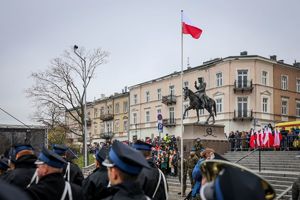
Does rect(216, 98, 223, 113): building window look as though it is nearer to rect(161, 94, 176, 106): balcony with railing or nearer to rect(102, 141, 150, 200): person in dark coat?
rect(161, 94, 176, 106): balcony with railing

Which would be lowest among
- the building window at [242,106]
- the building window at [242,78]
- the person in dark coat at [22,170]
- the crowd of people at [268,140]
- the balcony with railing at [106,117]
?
the crowd of people at [268,140]

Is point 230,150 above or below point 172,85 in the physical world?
below

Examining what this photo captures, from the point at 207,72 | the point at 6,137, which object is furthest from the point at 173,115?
the point at 6,137

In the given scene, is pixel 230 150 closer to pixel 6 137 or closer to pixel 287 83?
pixel 6 137

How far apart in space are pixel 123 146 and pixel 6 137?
17.2m

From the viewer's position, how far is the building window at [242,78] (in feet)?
169

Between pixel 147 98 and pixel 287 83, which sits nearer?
pixel 287 83

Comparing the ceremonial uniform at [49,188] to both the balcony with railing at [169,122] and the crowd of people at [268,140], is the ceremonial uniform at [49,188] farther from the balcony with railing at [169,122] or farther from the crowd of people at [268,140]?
the balcony with railing at [169,122]

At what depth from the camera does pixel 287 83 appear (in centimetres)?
5578

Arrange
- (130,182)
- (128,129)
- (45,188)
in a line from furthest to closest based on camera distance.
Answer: (128,129), (45,188), (130,182)

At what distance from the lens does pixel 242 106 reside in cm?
5178

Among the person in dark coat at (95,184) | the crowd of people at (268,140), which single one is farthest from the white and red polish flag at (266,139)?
the person in dark coat at (95,184)

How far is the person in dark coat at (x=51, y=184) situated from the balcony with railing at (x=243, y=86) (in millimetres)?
48398

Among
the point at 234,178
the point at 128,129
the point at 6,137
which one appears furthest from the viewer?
the point at 128,129
